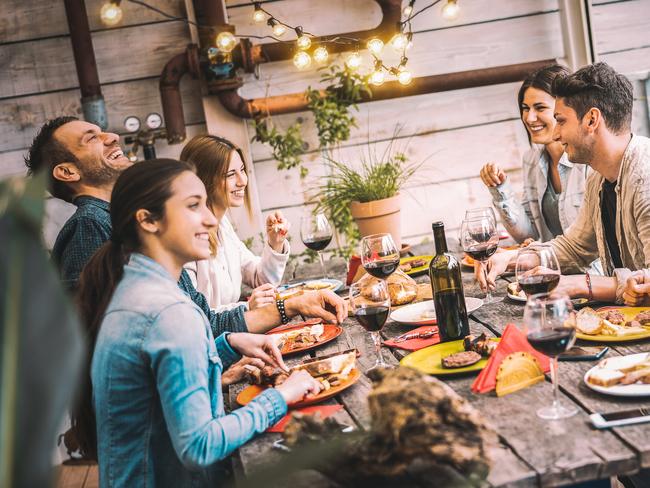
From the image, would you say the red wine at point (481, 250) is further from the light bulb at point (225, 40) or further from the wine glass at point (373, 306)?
the light bulb at point (225, 40)

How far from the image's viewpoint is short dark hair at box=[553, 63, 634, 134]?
220cm

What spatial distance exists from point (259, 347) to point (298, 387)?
0.30m

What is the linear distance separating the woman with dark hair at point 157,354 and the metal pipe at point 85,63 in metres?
2.22

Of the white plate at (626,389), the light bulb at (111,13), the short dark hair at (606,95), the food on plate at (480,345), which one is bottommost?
the white plate at (626,389)

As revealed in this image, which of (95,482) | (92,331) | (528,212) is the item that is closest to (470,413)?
(92,331)

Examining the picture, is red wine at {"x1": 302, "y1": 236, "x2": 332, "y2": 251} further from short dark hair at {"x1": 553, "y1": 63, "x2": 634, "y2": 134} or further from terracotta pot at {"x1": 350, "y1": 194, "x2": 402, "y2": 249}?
short dark hair at {"x1": 553, "y1": 63, "x2": 634, "y2": 134}

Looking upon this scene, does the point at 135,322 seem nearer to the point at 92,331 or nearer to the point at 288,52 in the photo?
the point at 92,331

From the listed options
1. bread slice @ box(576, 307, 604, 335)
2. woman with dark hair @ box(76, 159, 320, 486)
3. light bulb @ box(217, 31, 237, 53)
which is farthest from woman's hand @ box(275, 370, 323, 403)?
light bulb @ box(217, 31, 237, 53)

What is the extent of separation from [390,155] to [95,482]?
89.7 inches

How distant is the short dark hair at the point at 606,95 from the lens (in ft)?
7.21

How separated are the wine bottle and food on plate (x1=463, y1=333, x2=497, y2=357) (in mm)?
112

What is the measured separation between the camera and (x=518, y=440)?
3.79ft

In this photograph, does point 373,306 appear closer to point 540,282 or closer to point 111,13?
point 540,282

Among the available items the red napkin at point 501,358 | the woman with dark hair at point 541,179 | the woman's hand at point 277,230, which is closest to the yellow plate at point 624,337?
the red napkin at point 501,358
